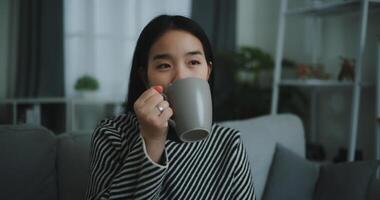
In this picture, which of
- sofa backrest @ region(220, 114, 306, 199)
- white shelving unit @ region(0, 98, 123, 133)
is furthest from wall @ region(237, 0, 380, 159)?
white shelving unit @ region(0, 98, 123, 133)

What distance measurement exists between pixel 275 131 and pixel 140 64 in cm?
91

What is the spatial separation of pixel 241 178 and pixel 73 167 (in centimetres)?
58

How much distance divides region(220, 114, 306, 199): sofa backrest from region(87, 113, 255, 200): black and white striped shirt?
0.52 m

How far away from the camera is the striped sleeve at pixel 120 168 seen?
704 millimetres

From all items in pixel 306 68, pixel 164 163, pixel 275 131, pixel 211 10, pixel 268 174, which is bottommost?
pixel 268 174

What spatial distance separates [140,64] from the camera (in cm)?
89

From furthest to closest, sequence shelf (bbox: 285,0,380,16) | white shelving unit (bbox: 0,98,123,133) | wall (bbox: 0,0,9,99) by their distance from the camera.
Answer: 1. wall (bbox: 0,0,9,99)
2. white shelving unit (bbox: 0,98,123,133)
3. shelf (bbox: 285,0,380,16)

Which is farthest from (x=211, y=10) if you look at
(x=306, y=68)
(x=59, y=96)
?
(x=59, y=96)

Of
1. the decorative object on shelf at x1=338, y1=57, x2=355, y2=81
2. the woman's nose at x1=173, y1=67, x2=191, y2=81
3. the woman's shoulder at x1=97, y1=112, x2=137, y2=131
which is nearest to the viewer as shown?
the woman's nose at x1=173, y1=67, x2=191, y2=81

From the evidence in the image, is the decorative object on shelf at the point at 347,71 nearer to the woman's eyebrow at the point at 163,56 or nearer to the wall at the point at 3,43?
the woman's eyebrow at the point at 163,56

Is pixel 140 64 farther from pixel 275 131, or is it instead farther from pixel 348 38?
pixel 348 38

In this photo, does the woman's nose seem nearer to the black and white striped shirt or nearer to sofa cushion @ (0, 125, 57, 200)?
the black and white striped shirt

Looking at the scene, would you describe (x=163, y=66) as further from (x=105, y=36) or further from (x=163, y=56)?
(x=105, y=36)

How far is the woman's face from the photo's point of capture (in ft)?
2.46
